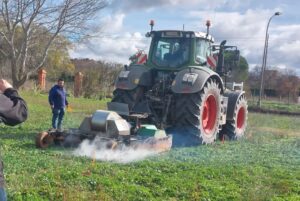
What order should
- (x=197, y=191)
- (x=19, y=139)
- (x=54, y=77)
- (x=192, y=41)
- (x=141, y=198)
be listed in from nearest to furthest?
(x=141, y=198) < (x=197, y=191) < (x=19, y=139) < (x=192, y=41) < (x=54, y=77)

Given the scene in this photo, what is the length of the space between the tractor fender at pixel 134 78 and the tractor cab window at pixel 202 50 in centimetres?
125

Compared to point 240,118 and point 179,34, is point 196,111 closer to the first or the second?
point 179,34

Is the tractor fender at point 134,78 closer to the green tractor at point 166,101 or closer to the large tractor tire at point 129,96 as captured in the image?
the green tractor at point 166,101

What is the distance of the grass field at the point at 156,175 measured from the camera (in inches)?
254

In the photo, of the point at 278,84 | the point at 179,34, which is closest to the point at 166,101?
the point at 179,34

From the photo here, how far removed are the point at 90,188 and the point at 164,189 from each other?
1.00 meters

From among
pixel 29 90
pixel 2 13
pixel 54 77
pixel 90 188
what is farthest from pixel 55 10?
pixel 54 77

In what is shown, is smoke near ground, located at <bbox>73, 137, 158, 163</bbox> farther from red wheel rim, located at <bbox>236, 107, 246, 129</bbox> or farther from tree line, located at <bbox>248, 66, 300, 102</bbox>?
tree line, located at <bbox>248, 66, 300, 102</bbox>

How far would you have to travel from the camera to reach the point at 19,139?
11016mm

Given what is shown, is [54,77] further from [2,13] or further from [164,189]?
[164,189]

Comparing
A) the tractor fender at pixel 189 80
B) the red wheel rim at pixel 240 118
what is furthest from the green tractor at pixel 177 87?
the red wheel rim at pixel 240 118

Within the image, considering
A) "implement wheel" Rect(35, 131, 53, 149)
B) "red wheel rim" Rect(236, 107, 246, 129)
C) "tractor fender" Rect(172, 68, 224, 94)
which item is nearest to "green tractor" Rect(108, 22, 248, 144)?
"tractor fender" Rect(172, 68, 224, 94)

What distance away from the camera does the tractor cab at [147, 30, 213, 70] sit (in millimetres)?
12047

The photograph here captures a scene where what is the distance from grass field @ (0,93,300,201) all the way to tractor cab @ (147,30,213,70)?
2.28m
